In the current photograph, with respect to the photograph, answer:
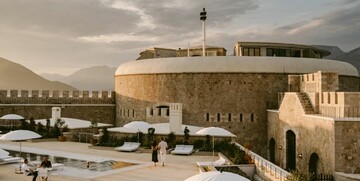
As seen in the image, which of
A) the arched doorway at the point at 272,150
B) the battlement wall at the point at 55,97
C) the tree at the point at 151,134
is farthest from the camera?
the battlement wall at the point at 55,97

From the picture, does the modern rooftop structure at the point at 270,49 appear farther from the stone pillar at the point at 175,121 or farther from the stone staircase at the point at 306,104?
the stone pillar at the point at 175,121

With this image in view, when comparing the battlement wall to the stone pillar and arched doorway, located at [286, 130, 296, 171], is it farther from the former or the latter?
arched doorway, located at [286, 130, 296, 171]

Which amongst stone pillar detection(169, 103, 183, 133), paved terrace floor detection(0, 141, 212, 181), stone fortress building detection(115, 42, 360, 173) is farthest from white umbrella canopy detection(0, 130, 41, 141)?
stone fortress building detection(115, 42, 360, 173)

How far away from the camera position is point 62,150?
851 inches

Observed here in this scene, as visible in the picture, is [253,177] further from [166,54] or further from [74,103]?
[166,54]

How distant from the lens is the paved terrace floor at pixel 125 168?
46.7 feet

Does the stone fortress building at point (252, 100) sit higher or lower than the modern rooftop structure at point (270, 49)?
lower

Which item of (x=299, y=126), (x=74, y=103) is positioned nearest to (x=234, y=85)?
(x=299, y=126)

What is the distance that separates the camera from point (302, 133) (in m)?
22.1

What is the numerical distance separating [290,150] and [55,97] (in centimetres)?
2747

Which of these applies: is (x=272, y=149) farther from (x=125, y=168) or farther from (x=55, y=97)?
(x=55, y=97)

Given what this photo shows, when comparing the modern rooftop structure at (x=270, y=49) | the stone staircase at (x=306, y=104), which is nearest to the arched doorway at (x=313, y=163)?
the stone staircase at (x=306, y=104)

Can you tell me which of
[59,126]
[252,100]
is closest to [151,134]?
[59,126]

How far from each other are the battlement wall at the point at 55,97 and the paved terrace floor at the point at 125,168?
15.5 m
